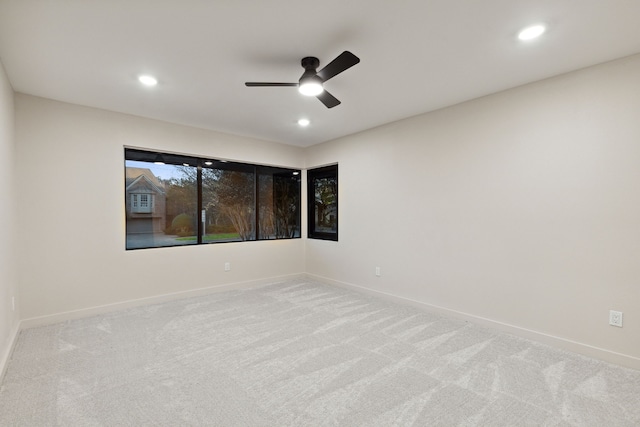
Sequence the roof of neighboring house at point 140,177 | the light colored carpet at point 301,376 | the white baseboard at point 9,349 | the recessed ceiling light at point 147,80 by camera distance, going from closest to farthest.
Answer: the light colored carpet at point 301,376
the white baseboard at point 9,349
the recessed ceiling light at point 147,80
the roof of neighboring house at point 140,177

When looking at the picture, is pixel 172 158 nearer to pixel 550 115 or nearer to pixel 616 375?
pixel 550 115

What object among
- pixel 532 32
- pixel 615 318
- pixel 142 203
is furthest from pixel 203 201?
pixel 615 318

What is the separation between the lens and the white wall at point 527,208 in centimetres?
246

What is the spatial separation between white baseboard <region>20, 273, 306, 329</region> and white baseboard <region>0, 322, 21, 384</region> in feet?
0.59

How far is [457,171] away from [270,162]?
302 cm

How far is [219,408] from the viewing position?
1.90 meters

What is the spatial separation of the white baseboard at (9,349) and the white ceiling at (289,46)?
2344 mm

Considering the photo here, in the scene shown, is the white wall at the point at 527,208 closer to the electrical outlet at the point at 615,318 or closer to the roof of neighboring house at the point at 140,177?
the electrical outlet at the point at 615,318

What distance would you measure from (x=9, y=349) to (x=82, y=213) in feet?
4.94

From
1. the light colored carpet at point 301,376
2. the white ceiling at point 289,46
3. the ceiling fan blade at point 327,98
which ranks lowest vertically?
the light colored carpet at point 301,376

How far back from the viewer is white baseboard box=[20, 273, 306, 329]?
3.26 meters

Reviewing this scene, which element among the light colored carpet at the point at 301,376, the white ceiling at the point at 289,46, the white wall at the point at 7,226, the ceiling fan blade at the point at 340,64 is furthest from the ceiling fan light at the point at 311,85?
the white wall at the point at 7,226

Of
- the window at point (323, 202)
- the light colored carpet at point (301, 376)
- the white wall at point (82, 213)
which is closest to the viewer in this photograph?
the light colored carpet at point (301, 376)

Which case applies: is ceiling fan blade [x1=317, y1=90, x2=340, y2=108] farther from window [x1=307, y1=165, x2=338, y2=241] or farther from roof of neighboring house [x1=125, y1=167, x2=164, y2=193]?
Result: roof of neighboring house [x1=125, y1=167, x2=164, y2=193]
